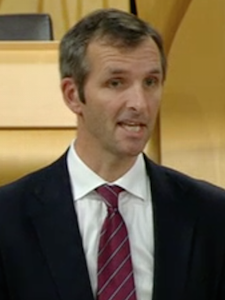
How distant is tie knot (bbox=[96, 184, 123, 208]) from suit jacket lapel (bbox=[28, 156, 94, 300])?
0.11 feet

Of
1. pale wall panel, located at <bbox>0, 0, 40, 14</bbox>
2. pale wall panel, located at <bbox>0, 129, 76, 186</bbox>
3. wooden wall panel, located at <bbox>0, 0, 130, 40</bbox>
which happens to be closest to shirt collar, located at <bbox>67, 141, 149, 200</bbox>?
pale wall panel, located at <bbox>0, 129, 76, 186</bbox>

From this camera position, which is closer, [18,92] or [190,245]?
[190,245]

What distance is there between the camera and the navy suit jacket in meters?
0.82

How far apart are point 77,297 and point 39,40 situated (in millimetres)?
704

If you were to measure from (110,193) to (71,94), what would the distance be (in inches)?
4.4

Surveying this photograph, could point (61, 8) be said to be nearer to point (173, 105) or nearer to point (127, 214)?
point (173, 105)

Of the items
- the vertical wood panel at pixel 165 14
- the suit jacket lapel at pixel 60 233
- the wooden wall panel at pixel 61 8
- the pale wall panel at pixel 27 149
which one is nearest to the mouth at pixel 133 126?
the suit jacket lapel at pixel 60 233

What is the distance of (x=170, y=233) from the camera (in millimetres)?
851

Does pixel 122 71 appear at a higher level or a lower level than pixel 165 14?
higher

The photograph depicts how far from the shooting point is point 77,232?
32.8 inches

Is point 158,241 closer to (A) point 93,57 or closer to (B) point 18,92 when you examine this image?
(A) point 93,57

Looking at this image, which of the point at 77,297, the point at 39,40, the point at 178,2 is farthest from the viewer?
the point at 178,2

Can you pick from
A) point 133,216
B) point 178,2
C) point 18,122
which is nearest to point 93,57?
point 133,216

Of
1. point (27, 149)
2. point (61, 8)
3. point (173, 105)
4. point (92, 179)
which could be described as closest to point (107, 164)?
point (92, 179)
